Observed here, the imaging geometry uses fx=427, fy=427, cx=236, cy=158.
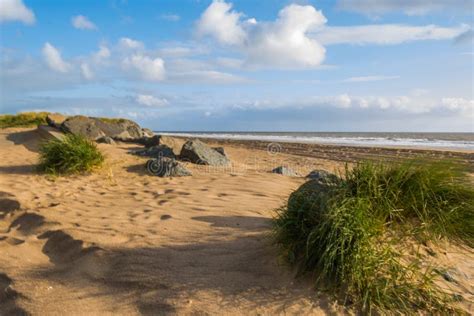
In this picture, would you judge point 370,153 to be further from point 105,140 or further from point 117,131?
point 105,140

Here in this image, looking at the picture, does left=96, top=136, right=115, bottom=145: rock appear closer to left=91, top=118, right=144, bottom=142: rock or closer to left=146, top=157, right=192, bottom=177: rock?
left=91, top=118, right=144, bottom=142: rock

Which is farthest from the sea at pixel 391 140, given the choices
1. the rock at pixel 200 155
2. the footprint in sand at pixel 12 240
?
the footprint in sand at pixel 12 240

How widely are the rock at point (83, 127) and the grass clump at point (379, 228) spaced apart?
10.5 m

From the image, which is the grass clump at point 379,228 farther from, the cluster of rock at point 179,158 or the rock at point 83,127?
the rock at point 83,127

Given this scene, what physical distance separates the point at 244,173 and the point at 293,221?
227 inches

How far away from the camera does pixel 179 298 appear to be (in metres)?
3.51

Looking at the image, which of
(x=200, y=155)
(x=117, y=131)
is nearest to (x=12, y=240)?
(x=200, y=155)

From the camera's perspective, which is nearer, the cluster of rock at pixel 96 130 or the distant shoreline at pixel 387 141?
the cluster of rock at pixel 96 130

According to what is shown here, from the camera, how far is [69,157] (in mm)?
8758

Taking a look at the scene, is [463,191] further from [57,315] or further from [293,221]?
[57,315]

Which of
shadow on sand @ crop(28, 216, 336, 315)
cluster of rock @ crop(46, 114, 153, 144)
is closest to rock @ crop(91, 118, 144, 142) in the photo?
cluster of rock @ crop(46, 114, 153, 144)

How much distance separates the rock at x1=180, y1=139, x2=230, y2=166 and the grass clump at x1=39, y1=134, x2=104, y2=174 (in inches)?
85.5

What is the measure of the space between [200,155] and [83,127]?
18.2 feet

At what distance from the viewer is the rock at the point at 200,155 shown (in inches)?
408
